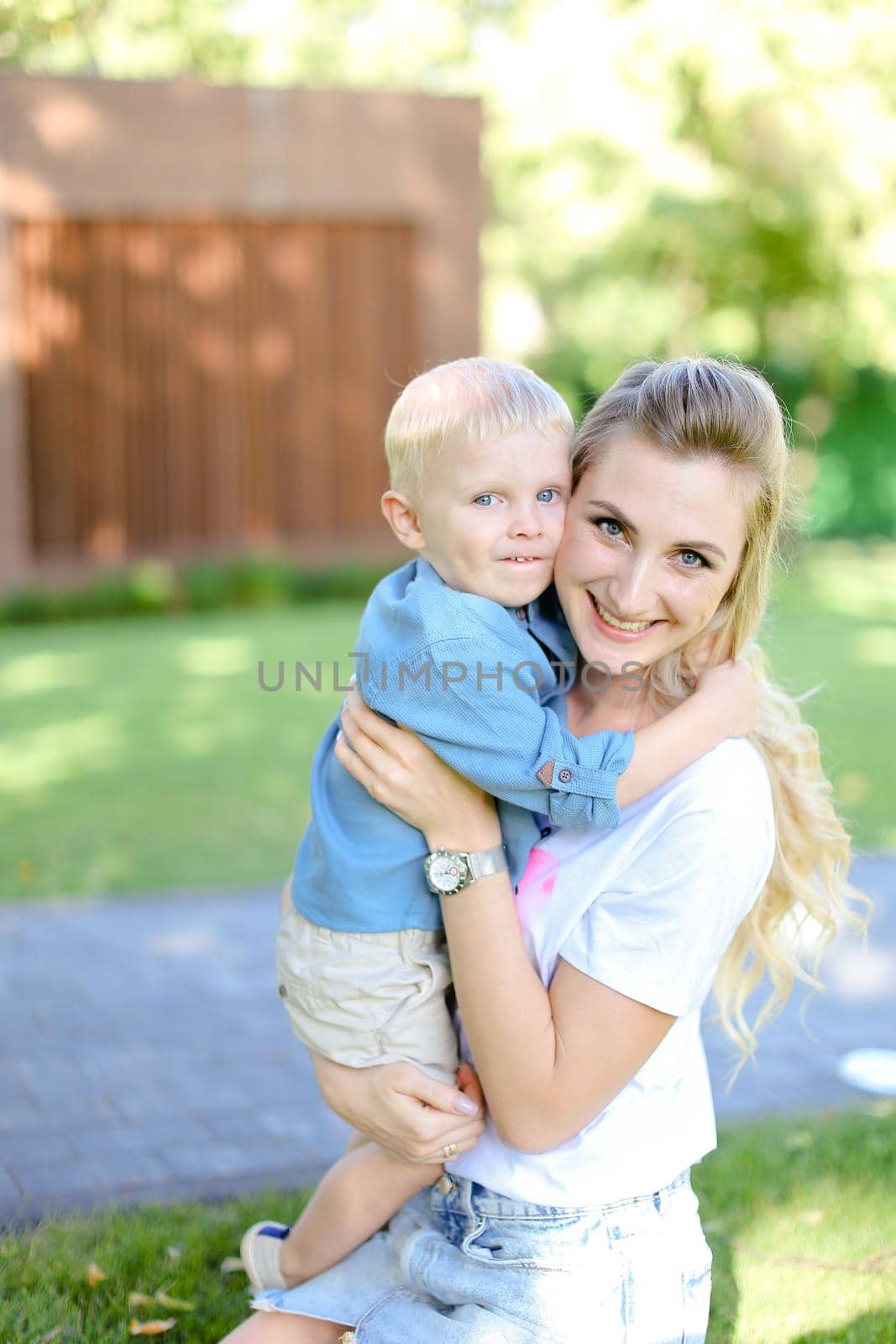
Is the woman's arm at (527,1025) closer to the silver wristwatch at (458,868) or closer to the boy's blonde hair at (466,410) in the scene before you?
the silver wristwatch at (458,868)

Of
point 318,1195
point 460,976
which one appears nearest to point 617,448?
point 460,976

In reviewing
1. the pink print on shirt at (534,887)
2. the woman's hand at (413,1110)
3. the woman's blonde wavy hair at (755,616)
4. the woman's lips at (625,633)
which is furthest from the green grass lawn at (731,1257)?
the woman's lips at (625,633)

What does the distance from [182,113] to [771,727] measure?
14385 mm

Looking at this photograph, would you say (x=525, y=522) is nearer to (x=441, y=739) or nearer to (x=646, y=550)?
(x=646, y=550)

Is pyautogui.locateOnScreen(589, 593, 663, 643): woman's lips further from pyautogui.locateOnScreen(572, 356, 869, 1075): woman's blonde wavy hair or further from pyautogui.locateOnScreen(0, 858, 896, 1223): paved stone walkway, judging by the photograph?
pyautogui.locateOnScreen(0, 858, 896, 1223): paved stone walkway

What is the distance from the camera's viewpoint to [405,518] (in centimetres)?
254

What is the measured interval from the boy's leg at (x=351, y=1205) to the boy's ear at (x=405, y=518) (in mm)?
1007

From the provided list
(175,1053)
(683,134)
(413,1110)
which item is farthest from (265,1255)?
(683,134)

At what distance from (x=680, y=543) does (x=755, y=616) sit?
24 cm

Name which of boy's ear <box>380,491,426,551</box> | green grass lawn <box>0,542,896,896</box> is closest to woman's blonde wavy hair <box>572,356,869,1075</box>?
boy's ear <box>380,491,426,551</box>

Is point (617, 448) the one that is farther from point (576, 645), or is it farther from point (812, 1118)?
point (812, 1118)

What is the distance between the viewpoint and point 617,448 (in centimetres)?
231

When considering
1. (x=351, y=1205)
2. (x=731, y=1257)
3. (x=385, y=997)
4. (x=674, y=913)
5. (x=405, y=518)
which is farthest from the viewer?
(x=731, y=1257)

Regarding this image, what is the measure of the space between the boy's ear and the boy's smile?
0.20ft
